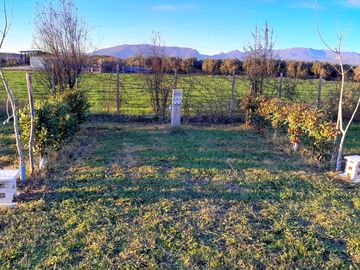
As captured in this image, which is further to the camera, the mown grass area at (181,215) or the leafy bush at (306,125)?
the leafy bush at (306,125)

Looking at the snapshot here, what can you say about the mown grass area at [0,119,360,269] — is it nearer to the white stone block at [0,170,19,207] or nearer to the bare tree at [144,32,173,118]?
the white stone block at [0,170,19,207]

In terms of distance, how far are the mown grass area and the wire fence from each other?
410cm

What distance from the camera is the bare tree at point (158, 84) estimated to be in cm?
977

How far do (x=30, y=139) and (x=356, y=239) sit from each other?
431 centimetres

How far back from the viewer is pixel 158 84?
9.91 metres

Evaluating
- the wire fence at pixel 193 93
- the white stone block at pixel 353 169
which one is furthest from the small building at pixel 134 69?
→ the white stone block at pixel 353 169

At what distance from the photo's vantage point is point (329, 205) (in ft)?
13.0

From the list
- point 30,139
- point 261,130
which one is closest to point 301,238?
point 30,139

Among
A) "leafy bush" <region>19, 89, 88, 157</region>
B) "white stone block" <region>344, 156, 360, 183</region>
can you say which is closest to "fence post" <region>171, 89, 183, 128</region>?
"leafy bush" <region>19, 89, 88, 157</region>

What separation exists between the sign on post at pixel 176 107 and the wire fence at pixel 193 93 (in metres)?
0.89

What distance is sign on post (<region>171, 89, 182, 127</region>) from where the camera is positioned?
888 centimetres

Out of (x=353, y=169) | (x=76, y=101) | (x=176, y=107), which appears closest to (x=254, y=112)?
(x=176, y=107)

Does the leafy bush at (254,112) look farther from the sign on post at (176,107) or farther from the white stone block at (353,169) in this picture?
the white stone block at (353,169)

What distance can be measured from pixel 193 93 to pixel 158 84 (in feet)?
3.95
